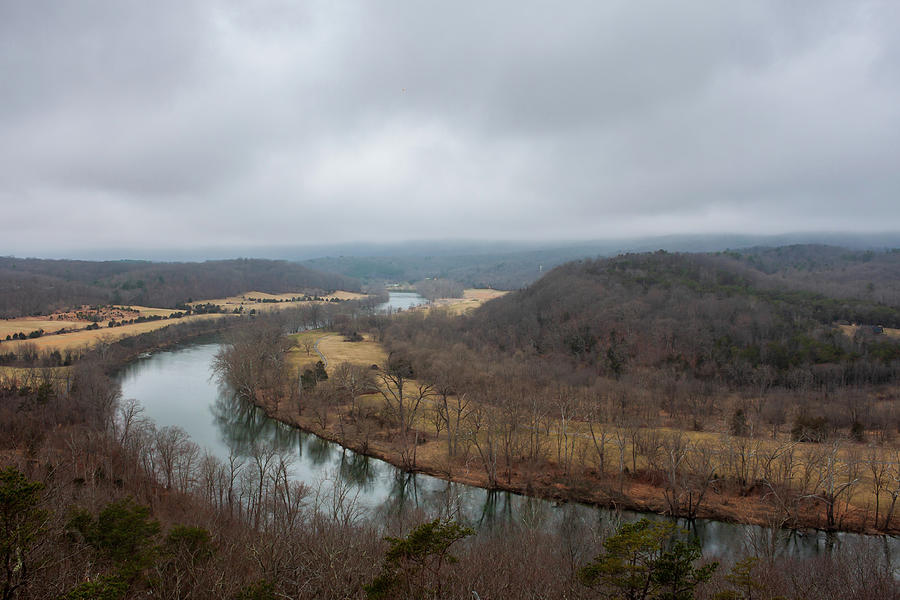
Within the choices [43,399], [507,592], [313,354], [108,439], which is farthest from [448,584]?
[313,354]

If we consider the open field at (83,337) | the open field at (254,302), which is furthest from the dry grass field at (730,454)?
the open field at (254,302)

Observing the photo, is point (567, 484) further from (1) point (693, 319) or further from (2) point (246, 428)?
(1) point (693, 319)

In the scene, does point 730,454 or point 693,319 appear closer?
point 730,454

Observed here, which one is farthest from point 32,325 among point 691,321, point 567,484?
point 691,321

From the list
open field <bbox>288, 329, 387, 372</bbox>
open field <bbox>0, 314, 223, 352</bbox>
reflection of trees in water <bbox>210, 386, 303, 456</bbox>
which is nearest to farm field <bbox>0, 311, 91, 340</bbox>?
open field <bbox>0, 314, 223, 352</bbox>

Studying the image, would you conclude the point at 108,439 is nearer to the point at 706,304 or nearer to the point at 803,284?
the point at 706,304

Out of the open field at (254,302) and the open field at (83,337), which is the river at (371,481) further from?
the open field at (254,302)
